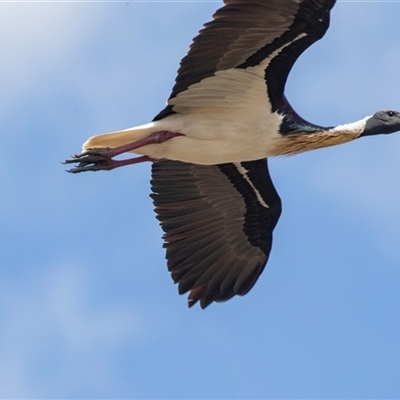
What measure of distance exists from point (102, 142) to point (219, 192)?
2.24 metres

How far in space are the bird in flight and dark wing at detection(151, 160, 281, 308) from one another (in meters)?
0.01

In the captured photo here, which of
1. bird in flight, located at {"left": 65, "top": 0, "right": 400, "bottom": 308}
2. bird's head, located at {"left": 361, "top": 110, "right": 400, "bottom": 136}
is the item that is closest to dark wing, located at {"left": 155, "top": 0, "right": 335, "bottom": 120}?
bird in flight, located at {"left": 65, "top": 0, "right": 400, "bottom": 308}

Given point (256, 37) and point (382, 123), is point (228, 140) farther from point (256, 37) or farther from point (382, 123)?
point (382, 123)

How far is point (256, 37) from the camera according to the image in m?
14.3

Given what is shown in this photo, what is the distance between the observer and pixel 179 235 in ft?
54.7

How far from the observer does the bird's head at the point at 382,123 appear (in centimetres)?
1655

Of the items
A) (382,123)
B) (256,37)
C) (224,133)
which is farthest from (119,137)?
(382,123)

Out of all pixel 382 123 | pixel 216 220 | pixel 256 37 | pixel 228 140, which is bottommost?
pixel 216 220

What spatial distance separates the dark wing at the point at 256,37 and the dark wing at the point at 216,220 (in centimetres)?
206

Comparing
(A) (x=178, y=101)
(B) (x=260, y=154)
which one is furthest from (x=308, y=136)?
(A) (x=178, y=101)

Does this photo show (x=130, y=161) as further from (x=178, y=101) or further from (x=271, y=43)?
(x=271, y=43)

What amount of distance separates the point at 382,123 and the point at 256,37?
3028 millimetres

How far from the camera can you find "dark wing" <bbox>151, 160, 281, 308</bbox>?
54.2 ft

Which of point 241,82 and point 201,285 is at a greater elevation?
point 241,82
